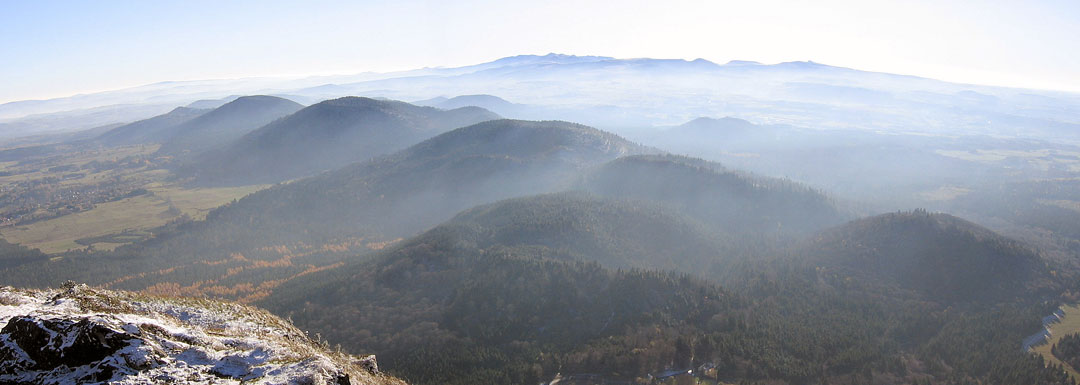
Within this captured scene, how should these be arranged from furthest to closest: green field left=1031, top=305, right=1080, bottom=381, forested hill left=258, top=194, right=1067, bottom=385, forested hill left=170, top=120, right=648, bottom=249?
forested hill left=170, top=120, right=648, bottom=249 → green field left=1031, top=305, right=1080, bottom=381 → forested hill left=258, top=194, right=1067, bottom=385

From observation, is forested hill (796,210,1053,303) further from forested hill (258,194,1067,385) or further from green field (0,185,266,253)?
green field (0,185,266,253)

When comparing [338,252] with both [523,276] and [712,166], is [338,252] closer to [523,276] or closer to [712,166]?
[523,276]

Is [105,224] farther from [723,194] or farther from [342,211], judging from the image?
[723,194]

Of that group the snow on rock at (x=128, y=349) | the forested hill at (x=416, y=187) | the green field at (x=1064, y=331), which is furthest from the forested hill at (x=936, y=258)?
the snow on rock at (x=128, y=349)

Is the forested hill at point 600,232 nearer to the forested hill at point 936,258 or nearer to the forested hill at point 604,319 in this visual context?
the forested hill at point 604,319

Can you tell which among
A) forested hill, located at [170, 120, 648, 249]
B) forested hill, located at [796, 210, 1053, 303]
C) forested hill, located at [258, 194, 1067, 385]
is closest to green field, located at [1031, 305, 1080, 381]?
forested hill, located at [258, 194, 1067, 385]

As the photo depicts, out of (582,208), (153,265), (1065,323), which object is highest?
(582,208)

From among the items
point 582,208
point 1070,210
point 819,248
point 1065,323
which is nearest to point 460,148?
point 582,208
